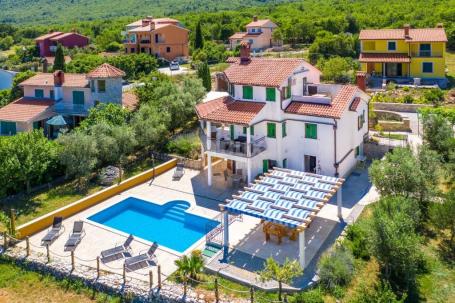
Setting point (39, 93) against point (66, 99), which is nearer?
point (66, 99)

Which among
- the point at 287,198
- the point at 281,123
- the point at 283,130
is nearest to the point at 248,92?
the point at 281,123

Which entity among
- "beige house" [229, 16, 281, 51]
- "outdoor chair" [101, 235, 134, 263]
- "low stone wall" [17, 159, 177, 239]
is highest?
"beige house" [229, 16, 281, 51]

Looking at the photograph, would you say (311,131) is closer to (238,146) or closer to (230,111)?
(238,146)

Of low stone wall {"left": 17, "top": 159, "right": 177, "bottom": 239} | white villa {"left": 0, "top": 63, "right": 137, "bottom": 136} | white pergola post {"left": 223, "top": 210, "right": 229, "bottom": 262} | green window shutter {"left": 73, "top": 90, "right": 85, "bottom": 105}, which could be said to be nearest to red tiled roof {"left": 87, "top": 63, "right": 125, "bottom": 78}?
white villa {"left": 0, "top": 63, "right": 137, "bottom": 136}

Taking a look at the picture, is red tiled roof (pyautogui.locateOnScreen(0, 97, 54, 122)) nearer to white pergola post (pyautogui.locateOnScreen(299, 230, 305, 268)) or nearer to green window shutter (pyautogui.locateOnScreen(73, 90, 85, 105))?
green window shutter (pyautogui.locateOnScreen(73, 90, 85, 105))

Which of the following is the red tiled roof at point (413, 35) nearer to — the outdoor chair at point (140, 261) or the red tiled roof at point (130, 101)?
the red tiled roof at point (130, 101)

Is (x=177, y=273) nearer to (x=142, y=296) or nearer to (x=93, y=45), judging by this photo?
(x=142, y=296)
